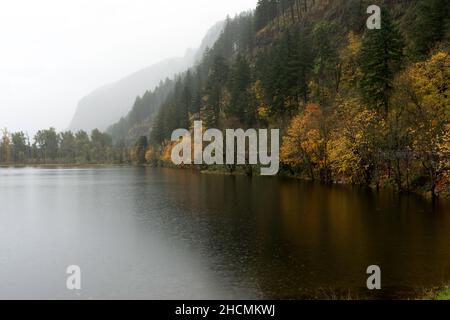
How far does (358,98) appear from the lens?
68.6m

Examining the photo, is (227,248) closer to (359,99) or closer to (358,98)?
(359,99)

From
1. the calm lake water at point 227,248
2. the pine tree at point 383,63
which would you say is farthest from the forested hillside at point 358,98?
the calm lake water at point 227,248

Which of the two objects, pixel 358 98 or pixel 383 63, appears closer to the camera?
pixel 383 63

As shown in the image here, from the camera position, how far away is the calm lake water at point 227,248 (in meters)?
19.4

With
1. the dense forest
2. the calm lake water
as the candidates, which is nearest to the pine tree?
the dense forest

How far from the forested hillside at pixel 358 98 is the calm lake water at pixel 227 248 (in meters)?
8.88

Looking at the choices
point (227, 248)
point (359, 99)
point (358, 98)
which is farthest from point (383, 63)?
point (227, 248)

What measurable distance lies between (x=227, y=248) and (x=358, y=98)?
50.5 m

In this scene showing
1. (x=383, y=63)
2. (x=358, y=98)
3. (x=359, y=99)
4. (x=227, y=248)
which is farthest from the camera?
(x=358, y=98)

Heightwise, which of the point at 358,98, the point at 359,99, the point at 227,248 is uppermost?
the point at 358,98
